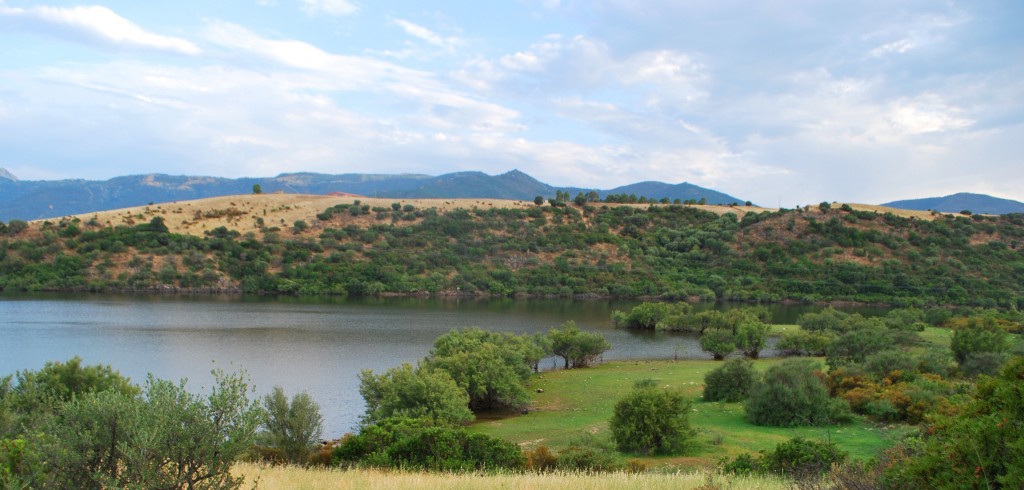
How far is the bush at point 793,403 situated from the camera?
886 inches

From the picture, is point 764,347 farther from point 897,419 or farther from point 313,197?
point 313,197

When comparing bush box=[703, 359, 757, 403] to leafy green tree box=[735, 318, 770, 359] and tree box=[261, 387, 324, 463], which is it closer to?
tree box=[261, 387, 324, 463]

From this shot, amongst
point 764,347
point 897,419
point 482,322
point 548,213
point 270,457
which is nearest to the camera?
point 270,457

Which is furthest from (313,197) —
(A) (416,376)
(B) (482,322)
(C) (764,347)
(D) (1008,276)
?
(D) (1008,276)

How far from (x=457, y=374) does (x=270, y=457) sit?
11.2 meters

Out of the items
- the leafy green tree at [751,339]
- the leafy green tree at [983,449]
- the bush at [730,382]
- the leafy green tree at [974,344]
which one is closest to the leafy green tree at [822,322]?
the leafy green tree at [751,339]

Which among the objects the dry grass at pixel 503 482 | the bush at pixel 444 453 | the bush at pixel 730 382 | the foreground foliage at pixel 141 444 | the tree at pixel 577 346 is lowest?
the tree at pixel 577 346

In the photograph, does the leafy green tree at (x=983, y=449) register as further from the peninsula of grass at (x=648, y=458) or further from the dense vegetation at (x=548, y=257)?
the dense vegetation at (x=548, y=257)

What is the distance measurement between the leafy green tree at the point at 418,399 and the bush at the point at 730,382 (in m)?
10.9

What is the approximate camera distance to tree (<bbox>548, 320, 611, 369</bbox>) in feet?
138

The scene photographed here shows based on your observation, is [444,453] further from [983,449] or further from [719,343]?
[719,343]

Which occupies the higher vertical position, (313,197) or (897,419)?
(313,197)

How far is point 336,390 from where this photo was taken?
32281 mm

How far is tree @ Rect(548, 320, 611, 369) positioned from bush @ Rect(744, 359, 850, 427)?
734 inches
